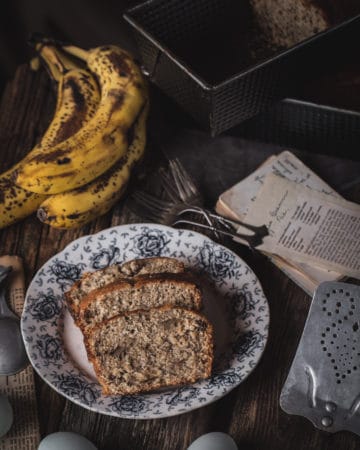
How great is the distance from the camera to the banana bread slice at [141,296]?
1.37 m

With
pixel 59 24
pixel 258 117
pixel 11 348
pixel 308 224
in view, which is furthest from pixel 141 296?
pixel 59 24

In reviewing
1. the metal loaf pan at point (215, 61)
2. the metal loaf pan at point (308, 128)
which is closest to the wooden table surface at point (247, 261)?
the metal loaf pan at point (308, 128)

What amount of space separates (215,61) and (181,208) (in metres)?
0.43

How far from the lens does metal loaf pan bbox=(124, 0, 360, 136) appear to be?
4.92ft

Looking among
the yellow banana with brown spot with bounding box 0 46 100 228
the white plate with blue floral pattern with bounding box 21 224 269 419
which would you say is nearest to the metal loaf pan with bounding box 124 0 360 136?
the yellow banana with brown spot with bounding box 0 46 100 228

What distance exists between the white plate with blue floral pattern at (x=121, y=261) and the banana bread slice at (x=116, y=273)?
54 mm

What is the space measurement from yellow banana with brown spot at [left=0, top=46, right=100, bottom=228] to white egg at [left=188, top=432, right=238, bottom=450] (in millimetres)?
683

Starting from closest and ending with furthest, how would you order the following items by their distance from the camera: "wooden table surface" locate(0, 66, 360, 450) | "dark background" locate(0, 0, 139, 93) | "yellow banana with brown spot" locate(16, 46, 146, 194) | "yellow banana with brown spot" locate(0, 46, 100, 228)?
"wooden table surface" locate(0, 66, 360, 450) < "yellow banana with brown spot" locate(16, 46, 146, 194) < "yellow banana with brown spot" locate(0, 46, 100, 228) < "dark background" locate(0, 0, 139, 93)

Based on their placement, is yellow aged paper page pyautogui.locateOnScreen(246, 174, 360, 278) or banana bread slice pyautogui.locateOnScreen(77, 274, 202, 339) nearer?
banana bread slice pyautogui.locateOnScreen(77, 274, 202, 339)

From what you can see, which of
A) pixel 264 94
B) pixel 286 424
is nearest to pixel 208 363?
pixel 286 424

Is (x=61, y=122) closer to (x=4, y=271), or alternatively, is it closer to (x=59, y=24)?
(x=4, y=271)

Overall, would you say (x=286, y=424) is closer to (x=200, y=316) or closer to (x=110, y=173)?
(x=200, y=316)

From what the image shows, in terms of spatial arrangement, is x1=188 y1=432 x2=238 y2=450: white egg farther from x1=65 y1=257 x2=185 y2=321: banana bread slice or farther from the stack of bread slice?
x1=65 y1=257 x2=185 y2=321: banana bread slice

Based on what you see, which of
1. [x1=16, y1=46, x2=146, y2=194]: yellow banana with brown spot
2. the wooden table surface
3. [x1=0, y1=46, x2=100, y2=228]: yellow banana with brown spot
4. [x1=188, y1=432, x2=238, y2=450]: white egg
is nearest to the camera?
[x1=188, y1=432, x2=238, y2=450]: white egg
